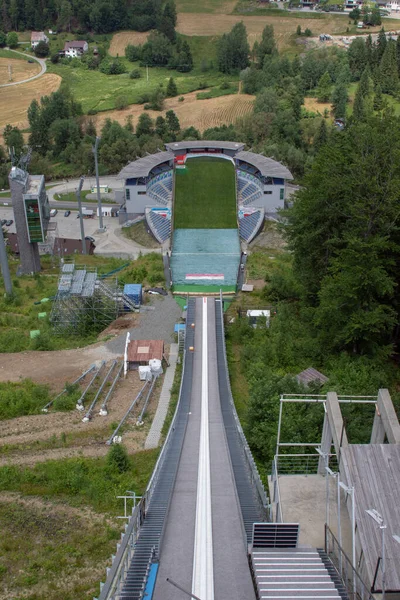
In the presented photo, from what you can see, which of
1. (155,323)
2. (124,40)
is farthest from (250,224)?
(124,40)

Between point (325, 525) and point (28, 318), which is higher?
point (325, 525)

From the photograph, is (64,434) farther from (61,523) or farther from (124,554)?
(124,554)

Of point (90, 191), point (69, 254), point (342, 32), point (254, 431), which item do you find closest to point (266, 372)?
point (254, 431)

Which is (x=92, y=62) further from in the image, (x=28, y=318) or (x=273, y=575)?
(x=273, y=575)

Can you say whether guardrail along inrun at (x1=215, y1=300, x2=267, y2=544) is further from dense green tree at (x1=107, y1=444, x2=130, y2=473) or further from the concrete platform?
dense green tree at (x1=107, y1=444, x2=130, y2=473)

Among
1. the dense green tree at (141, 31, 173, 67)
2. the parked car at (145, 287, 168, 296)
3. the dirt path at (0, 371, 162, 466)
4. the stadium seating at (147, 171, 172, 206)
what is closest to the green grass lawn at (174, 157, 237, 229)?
the stadium seating at (147, 171, 172, 206)

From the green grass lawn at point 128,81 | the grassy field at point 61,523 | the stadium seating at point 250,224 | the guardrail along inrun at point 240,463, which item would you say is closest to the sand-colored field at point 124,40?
the green grass lawn at point 128,81

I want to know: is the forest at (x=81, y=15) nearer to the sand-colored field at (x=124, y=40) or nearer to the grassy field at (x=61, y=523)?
the sand-colored field at (x=124, y=40)
